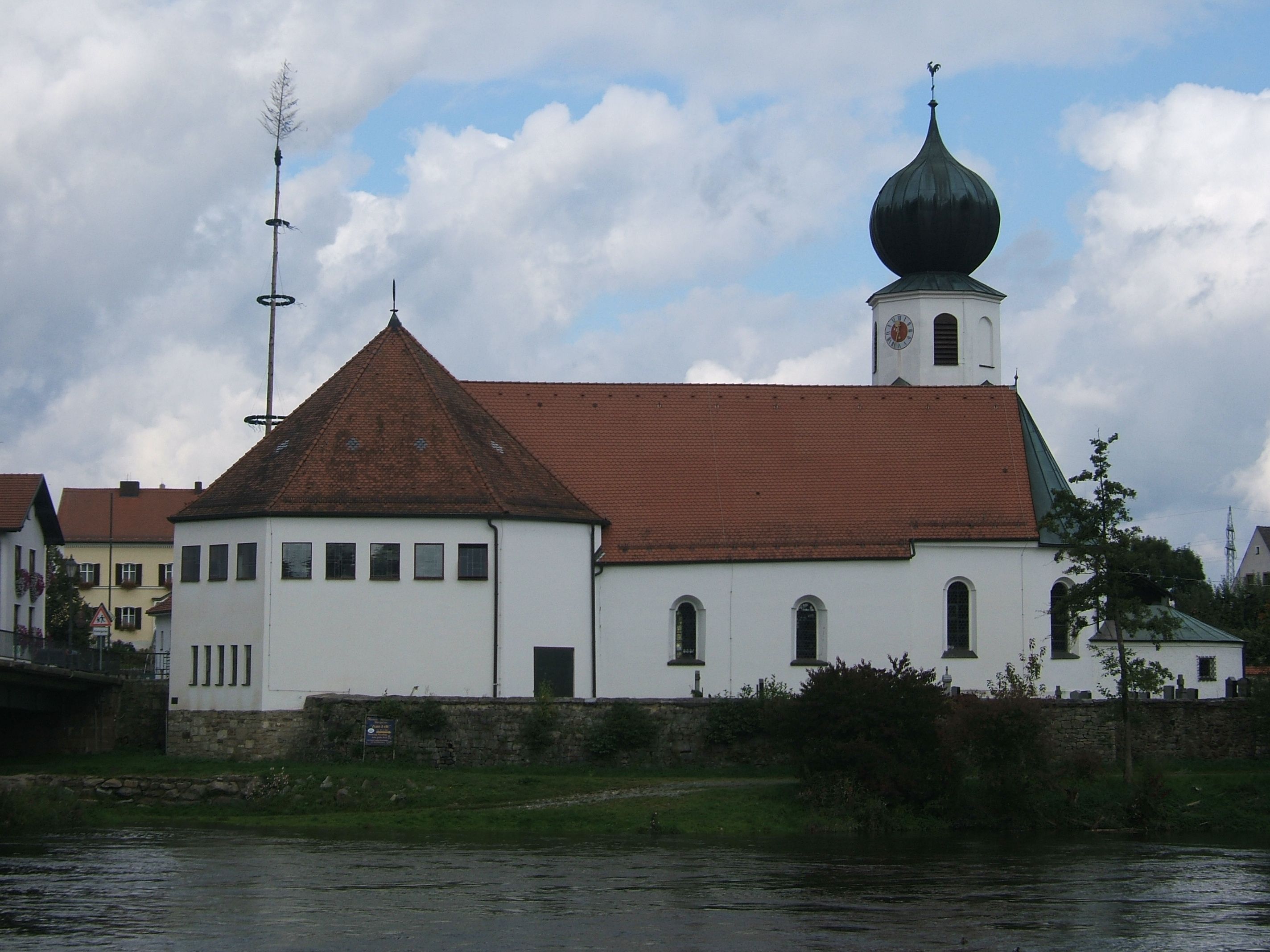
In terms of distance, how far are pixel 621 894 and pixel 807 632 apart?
77.7 ft

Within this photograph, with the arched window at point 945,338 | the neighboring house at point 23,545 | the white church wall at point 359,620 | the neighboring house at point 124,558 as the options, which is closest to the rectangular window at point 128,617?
the neighboring house at point 124,558

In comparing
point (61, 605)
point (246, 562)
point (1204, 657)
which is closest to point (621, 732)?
point (246, 562)

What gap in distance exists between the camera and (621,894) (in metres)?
28.1

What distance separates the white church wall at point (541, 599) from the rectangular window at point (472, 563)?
0.49 metres

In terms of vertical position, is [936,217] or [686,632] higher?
[936,217]

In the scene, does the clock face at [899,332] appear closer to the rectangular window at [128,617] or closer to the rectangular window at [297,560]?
the rectangular window at [297,560]

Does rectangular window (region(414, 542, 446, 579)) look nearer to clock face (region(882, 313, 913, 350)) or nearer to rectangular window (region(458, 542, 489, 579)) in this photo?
rectangular window (region(458, 542, 489, 579))

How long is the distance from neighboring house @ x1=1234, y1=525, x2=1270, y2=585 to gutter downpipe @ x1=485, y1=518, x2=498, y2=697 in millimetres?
102440

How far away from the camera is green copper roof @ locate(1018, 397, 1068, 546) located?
5172 centimetres

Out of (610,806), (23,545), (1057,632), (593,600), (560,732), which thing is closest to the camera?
(610,806)

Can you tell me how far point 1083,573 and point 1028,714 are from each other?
19.4ft

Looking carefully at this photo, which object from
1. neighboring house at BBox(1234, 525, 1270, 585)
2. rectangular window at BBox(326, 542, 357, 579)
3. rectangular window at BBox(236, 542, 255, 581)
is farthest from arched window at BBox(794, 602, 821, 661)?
neighboring house at BBox(1234, 525, 1270, 585)

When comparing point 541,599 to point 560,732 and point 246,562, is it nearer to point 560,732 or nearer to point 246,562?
point 560,732

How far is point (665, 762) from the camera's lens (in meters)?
43.7
